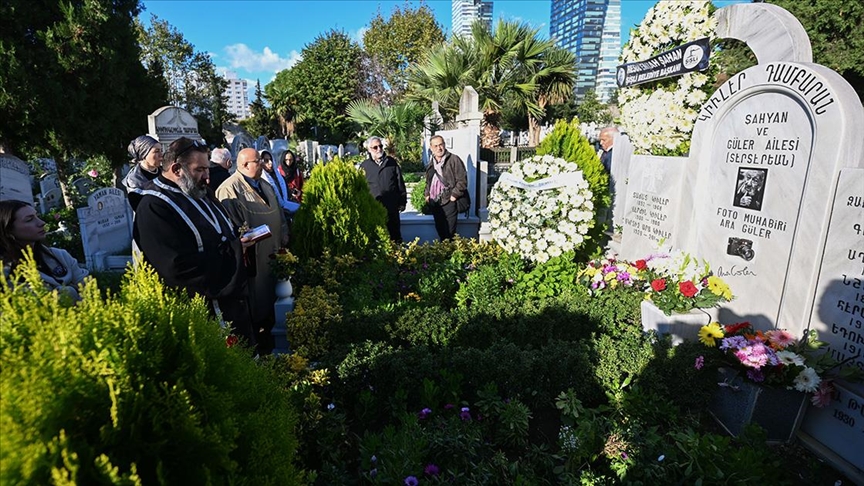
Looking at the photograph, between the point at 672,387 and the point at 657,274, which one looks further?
the point at 657,274

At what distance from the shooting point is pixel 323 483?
205cm

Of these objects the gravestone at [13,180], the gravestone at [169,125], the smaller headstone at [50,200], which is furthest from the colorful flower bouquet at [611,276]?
the smaller headstone at [50,200]

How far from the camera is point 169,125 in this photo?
382 inches

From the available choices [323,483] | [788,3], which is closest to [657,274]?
[323,483]

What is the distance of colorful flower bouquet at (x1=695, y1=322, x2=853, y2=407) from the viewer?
8.98ft

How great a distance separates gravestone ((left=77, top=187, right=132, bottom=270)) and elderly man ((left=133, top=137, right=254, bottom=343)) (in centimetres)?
491

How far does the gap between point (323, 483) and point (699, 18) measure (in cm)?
520

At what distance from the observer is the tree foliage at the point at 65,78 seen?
393 inches

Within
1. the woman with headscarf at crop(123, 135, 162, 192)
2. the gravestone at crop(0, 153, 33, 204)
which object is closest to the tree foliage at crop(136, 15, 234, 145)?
the gravestone at crop(0, 153, 33, 204)

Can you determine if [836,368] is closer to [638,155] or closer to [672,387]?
[672,387]

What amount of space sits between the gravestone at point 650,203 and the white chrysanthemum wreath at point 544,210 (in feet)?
2.59

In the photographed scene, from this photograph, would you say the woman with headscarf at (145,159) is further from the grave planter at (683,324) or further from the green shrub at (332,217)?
the grave planter at (683,324)

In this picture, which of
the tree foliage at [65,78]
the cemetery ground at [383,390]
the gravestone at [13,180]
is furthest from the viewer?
the tree foliage at [65,78]

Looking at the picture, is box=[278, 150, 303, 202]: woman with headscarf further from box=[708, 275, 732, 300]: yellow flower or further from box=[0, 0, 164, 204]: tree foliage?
box=[708, 275, 732, 300]: yellow flower
